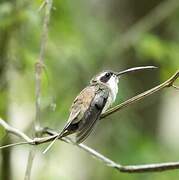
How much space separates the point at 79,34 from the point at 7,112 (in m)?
0.99

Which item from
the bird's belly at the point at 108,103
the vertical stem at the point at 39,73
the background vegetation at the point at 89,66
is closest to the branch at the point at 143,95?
the bird's belly at the point at 108,103

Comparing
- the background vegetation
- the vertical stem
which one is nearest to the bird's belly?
the vertical stem

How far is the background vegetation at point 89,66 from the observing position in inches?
139

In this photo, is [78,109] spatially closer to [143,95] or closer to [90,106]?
[90,106]

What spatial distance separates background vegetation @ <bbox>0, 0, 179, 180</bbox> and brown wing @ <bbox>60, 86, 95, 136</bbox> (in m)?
0.80

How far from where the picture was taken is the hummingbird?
166 cm

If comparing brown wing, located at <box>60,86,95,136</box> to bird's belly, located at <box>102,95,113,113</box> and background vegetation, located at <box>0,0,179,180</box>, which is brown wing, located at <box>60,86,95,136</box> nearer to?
bird's belly, located at <box>102,95,113,113</box>

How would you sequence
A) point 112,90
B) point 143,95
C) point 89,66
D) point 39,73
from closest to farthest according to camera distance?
point 143,95 < point 112,90 < point 39,73 < point 89,66

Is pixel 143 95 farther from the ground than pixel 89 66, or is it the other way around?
pixel 89 66

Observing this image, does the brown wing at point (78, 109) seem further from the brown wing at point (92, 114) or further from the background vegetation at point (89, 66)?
the background vegetation at point (89, 66)

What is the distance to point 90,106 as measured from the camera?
1738 millimetres

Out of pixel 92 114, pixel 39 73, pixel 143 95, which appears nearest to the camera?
pixel 143 95

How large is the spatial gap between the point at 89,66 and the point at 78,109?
2.58 metres

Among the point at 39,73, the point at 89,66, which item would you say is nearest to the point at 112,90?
the point at 39,73
